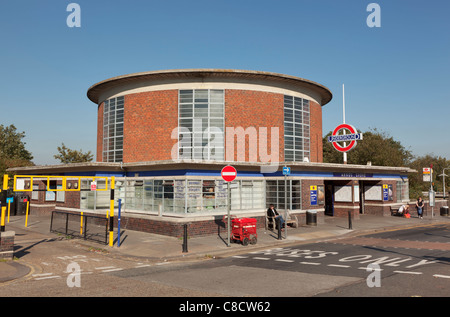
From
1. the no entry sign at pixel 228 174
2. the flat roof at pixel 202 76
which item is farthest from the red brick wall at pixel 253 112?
the no entry sign at pixel 228 174

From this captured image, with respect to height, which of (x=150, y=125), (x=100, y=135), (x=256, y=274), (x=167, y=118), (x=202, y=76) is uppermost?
(x=202, y=76)

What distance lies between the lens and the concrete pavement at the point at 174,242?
14179 mm

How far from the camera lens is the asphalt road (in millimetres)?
9109

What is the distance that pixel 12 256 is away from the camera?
13109 millimetres

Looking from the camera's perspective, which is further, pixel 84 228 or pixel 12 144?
pixel 12 144

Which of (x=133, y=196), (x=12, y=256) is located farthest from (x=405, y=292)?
(x=133, y=196)

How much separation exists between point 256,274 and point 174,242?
7.34m

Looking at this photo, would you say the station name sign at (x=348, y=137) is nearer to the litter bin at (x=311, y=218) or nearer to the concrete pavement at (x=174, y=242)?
the concrete pavement at (x=174, y=242)

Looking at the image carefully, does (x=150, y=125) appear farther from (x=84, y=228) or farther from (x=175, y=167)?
(x=84, y=228)

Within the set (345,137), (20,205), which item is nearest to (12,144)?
(20,205)

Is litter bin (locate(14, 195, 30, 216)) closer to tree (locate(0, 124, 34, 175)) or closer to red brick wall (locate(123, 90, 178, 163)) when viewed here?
red brick wall (locate(123, 90, 178, 163))

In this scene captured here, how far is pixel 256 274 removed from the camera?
11125 mm

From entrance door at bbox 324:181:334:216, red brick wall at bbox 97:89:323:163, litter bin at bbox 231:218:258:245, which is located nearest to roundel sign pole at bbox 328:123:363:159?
entrance door at bbox 324:181:334:216
